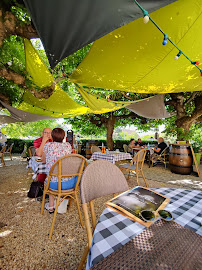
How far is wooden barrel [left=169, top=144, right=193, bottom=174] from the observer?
447cm

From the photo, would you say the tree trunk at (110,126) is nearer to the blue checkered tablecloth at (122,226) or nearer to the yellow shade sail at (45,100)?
the yellow shade sail at (45,100)

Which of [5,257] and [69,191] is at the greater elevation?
[69,191]

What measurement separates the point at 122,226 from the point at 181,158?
15.9 ft

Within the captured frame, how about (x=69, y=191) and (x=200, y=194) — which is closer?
(x=200, y=194)

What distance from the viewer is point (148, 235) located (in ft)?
1.73

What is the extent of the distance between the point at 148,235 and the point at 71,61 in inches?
176

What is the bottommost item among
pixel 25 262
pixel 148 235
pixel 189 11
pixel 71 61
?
pixel 25 262

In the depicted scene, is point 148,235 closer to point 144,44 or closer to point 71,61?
point 144,44

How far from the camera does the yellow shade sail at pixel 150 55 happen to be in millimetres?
1774

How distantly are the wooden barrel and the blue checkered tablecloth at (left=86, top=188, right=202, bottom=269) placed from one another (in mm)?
4213

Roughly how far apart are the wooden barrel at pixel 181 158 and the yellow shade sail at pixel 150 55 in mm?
1987

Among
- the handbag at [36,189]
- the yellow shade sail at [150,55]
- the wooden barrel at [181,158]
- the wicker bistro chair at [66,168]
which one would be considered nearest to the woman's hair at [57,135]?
the wicker bistro chair at [66,168]

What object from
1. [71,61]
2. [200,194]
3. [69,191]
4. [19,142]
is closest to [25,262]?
[69,191]

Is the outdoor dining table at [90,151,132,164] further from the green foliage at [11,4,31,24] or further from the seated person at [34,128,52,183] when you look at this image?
the green foliage at [11,4,31,24]
